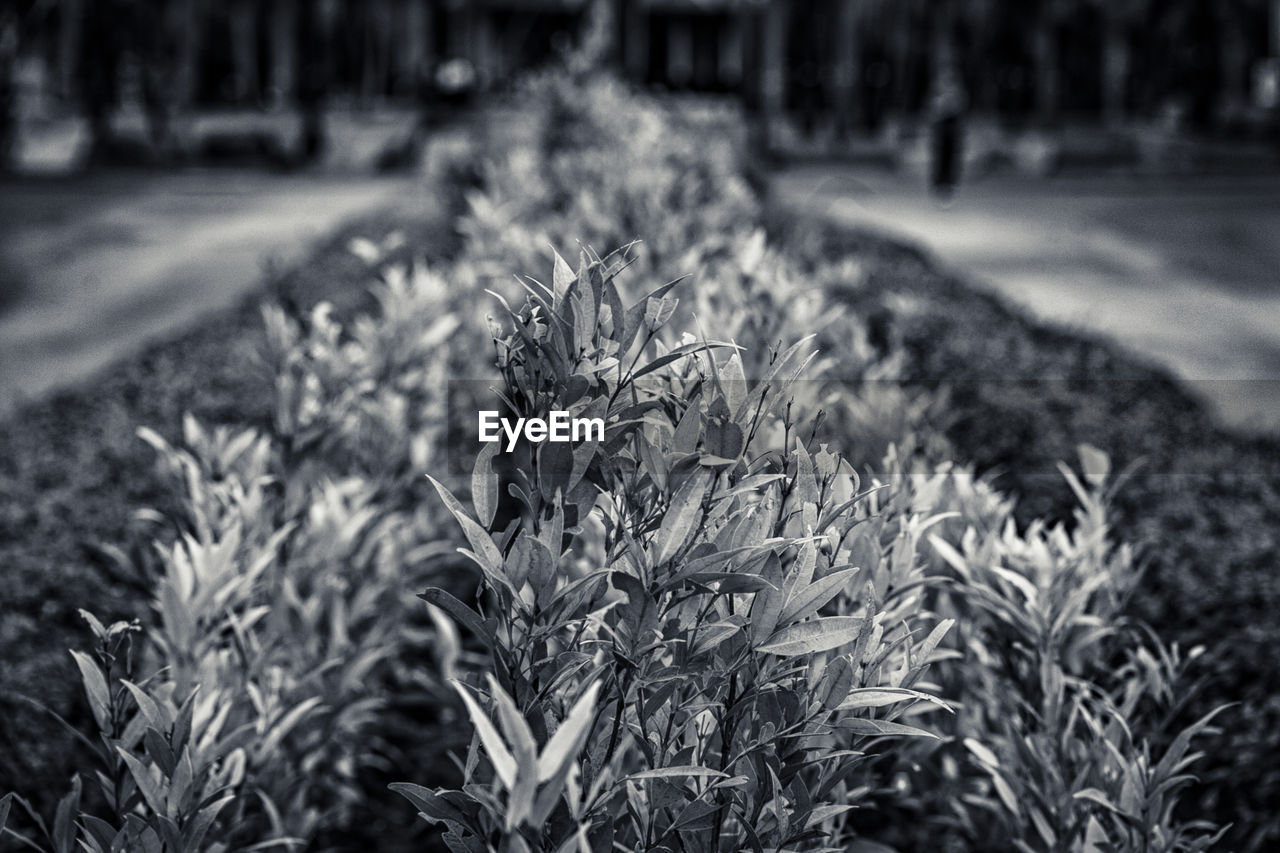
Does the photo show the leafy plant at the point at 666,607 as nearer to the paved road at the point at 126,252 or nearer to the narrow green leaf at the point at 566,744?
the narrow green leaf at the point at 566,744

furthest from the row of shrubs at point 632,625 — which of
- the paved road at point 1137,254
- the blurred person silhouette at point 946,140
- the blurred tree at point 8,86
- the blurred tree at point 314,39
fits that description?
the blurred tree at point 314,39

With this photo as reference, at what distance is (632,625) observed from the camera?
153 centimetres

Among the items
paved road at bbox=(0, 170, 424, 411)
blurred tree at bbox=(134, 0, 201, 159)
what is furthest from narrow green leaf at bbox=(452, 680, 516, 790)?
blurred tree at bbox=(134, 0, 201, 159)

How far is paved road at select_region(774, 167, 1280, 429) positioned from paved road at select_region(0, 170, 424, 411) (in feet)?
22.3

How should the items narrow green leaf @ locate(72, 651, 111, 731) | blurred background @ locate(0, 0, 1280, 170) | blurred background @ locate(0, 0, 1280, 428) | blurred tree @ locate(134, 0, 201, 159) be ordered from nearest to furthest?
narrow green leaf @ locate(72, 651, 111, 731), blurred background @ locate(0, 0, 1280, 428), blurred tree @ locate(134, 0, 201, 159), blurred background @ locate(0, 0, 1280, 170)

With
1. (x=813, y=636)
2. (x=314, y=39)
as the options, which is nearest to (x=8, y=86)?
(x=314, y=39)

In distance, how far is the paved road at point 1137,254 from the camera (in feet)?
31.0

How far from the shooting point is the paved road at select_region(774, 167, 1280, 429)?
9.44 meters

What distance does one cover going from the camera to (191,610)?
230 centimetres

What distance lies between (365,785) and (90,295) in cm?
1002

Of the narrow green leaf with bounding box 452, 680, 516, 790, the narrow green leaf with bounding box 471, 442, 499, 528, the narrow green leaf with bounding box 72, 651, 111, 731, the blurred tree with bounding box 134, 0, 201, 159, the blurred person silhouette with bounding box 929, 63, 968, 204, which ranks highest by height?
the blurred tree with bounding box 134, 0, 201, 159

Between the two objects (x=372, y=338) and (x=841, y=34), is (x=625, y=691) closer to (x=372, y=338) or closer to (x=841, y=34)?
(x=372, y=338)

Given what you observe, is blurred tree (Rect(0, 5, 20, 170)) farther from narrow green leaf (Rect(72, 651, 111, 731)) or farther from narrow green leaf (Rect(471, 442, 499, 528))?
narrow green leaf (Rect(471, 442, 499, 528))

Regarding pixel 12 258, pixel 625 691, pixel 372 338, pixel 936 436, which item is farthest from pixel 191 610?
pixel 12 258
